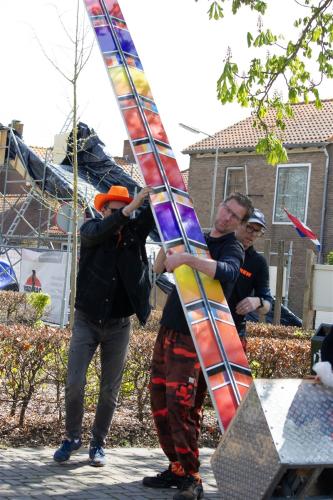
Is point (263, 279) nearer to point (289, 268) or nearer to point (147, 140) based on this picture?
point (147, 140)

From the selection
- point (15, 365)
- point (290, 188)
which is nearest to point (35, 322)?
point (15, 365)

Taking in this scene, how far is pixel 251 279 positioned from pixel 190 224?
2.59ft

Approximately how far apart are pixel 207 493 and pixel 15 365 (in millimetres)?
2266

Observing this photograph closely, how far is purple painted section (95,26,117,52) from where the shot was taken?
19.5 ft

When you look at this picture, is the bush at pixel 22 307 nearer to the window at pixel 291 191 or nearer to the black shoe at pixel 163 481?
the black shoe at pixel 163 481

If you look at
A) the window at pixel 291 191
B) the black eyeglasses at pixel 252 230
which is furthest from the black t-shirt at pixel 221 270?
the window at pixel 291 191

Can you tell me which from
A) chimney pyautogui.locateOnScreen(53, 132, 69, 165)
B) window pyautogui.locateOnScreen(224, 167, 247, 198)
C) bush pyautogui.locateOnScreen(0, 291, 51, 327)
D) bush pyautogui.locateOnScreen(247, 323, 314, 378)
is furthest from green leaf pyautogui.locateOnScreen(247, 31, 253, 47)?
window pyautogui.locateOnScreen(224, 167, 247, 198)

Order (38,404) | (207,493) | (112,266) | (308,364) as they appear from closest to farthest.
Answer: (207,493), (112,266), (38,404), (308,364)

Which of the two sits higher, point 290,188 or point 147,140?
point 290,188

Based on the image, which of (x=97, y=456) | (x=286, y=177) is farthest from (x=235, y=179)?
(x=97, y=456)

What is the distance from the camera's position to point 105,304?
579cm

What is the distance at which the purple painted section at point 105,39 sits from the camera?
5.94 m

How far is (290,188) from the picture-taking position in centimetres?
3369

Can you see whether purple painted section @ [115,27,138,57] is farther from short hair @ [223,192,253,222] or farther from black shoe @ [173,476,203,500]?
black shoe @ [173,476,203,500]
